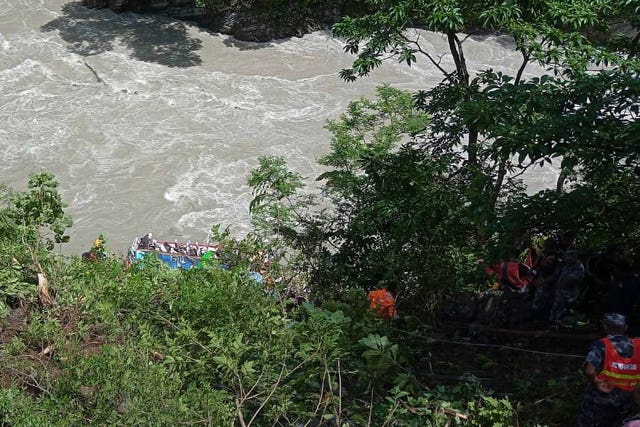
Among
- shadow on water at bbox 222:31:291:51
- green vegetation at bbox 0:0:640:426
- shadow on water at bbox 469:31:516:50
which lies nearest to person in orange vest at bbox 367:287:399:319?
green vegetation at bbox 0:0:640:426

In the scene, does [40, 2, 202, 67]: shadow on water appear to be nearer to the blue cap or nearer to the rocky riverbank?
the rocky riverbank

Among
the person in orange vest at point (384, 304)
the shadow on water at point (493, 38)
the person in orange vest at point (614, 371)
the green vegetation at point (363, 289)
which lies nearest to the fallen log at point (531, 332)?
the green vegetation at point (363, 289)

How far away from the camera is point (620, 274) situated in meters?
6.02

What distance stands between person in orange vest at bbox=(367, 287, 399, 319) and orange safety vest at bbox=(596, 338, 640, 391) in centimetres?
222

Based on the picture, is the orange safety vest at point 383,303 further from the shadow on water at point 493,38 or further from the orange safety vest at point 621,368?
the shadow on water at point 493,38

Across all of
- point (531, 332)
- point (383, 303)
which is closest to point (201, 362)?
point (383, 303)

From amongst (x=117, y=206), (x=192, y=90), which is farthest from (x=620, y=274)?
(x=192, y=90)

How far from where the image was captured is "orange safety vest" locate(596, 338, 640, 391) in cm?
429

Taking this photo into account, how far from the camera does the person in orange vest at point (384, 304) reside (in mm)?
6367

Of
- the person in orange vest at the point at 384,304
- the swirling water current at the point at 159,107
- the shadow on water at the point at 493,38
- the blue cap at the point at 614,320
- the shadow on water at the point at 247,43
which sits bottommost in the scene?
the swirling water current at the point at 159,107

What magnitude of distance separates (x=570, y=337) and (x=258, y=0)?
24.0 m

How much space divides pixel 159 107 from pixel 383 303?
17.3 metres

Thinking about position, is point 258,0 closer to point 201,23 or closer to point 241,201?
point 201,23

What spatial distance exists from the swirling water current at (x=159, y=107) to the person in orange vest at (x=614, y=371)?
12.9 metres
